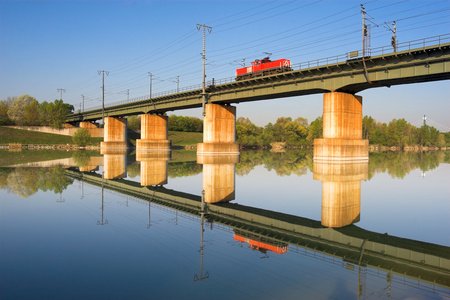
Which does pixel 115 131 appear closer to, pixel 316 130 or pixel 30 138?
pixel 30 138

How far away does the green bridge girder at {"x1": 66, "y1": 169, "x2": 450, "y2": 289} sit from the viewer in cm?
780

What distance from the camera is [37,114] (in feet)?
433

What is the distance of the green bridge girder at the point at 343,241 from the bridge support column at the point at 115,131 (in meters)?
83.6

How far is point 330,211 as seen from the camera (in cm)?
1377

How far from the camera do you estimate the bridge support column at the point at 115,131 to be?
94.6 metres

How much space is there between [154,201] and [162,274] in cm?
934

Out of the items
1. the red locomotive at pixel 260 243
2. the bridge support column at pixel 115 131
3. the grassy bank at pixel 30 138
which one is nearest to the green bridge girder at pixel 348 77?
the red locomotive at pixel 260 243

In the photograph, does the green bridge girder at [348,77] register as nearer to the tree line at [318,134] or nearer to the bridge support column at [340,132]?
the bridge support column at [340,132]

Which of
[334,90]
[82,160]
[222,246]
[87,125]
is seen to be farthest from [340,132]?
[87,125]

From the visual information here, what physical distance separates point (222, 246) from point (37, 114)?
14282 cm

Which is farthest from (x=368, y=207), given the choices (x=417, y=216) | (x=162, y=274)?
(x=162, y=274)

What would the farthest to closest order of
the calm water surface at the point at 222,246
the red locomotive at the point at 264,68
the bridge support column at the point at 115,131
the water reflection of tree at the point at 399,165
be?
the bridge support column at the point at 115,131 → the red locomotive at the point at 264,68 → the water reflection of tree at the point at 399,165 → the calm water surface at the point at 222,246

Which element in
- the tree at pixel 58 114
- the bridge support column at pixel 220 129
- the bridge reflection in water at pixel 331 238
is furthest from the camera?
the tree at pixel 58 114

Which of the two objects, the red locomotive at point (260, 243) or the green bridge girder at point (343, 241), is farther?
the red locomotive at point (260, 243)
